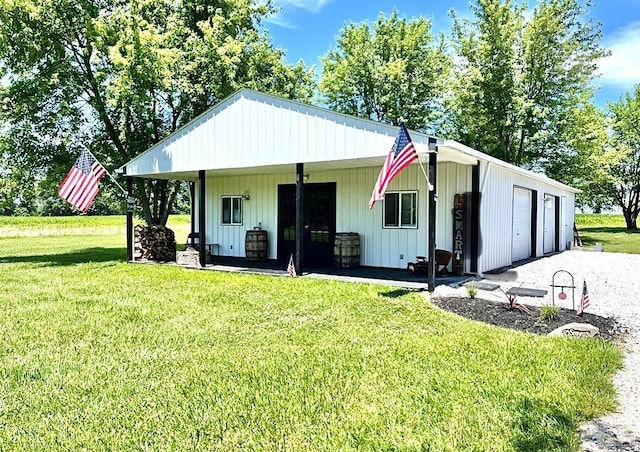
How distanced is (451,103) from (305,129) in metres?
17.9

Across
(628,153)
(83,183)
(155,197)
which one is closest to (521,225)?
(83,183)

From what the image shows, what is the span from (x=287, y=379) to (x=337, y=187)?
8244 millimetres

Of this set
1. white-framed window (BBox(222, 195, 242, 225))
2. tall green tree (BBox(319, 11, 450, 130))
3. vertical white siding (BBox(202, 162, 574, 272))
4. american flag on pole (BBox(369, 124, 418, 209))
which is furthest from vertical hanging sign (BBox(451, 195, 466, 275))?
tall green tree (BBox(319, 11, 450, 130))

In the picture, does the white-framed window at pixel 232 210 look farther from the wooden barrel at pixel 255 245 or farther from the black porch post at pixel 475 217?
the black porch post at pixel 475 217

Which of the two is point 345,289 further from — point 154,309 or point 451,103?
point 451,103

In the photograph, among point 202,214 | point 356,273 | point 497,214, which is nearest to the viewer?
point 356,273

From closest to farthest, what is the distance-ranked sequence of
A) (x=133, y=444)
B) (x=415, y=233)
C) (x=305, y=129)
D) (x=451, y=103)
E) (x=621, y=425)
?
(x=133, y=444)
(x=621, y=425)
(x=305, y=129)
(x=415, y=233)
(x=451, y=103)

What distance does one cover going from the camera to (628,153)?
101ft

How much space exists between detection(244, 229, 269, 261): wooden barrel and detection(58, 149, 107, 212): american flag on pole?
411 centimetres

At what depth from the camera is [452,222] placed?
32.4ft

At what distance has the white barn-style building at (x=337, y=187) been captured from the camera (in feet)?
29.6

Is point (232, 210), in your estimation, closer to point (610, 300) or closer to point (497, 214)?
point (497, 214)

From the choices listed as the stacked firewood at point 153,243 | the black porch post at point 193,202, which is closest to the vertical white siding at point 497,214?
the stacked firewood at point 153,243

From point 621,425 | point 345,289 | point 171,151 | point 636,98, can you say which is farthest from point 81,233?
point 636,98
